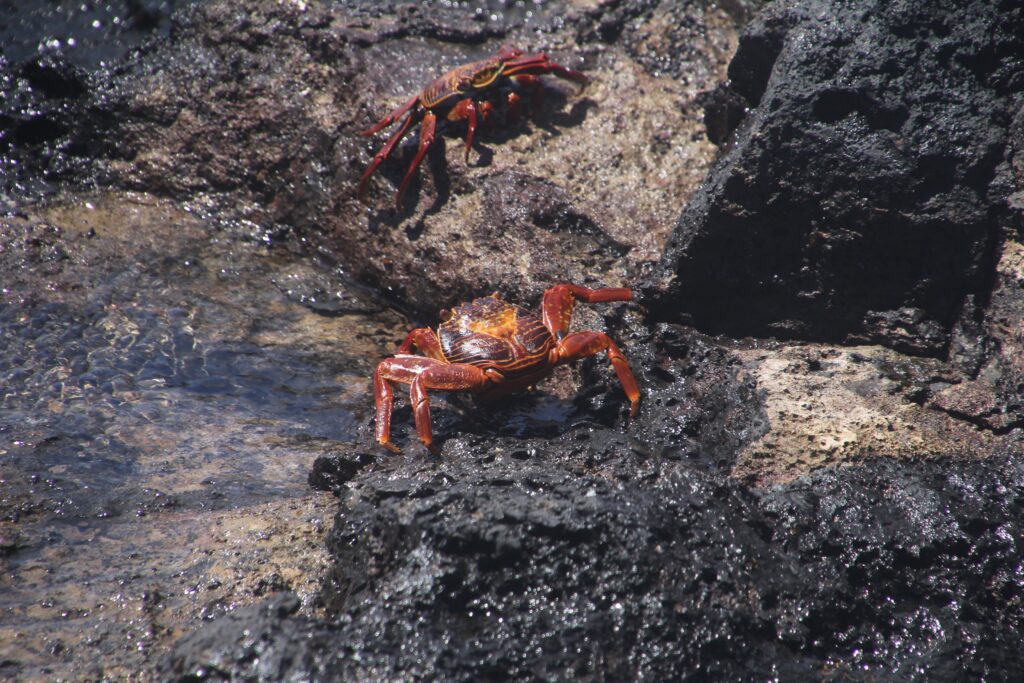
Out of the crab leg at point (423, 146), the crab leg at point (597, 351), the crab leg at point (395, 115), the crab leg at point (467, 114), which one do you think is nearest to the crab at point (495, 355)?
the crab leg at point (597, 351)

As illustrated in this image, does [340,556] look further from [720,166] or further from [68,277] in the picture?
[68,277]

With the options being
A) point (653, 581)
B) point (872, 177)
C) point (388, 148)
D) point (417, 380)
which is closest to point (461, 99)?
point (388, 148)

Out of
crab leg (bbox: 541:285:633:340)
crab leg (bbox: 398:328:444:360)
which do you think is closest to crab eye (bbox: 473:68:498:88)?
crab leg (bbox: 541:285:633:340)

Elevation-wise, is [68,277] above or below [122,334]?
above

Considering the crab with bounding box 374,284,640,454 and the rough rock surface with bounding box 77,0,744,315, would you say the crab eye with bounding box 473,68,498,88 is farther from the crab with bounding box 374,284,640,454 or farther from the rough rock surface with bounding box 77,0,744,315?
the crab with bounding box 374,284,640,454

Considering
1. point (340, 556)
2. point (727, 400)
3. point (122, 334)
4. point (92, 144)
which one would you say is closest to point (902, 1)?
point (727, 400)

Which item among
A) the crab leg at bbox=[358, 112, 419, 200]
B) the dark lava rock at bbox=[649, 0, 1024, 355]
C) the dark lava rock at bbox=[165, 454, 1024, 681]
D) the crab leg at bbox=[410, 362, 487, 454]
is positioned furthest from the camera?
the crab leg at bbox=[358, 112, 419, 200]
